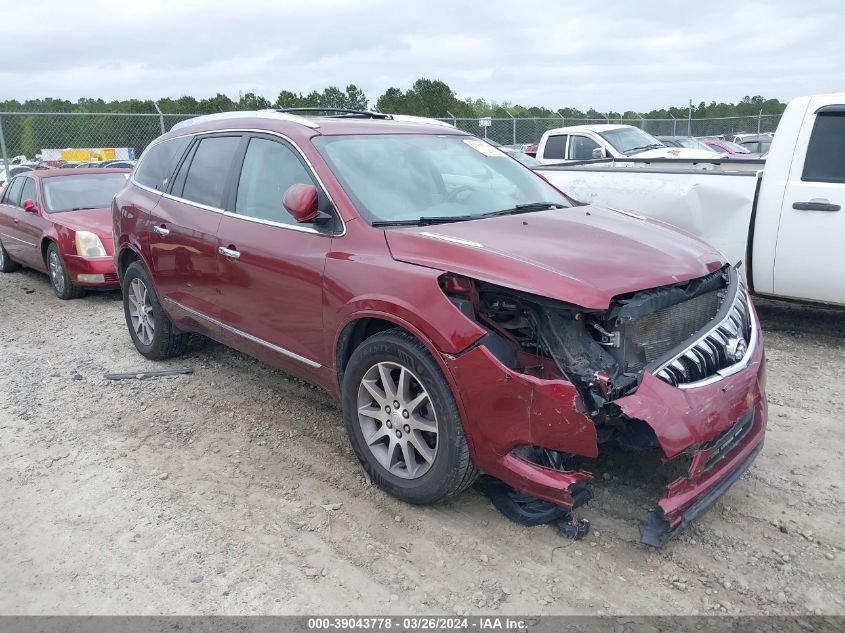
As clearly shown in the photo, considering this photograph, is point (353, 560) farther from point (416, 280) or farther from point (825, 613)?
point (825, 613)

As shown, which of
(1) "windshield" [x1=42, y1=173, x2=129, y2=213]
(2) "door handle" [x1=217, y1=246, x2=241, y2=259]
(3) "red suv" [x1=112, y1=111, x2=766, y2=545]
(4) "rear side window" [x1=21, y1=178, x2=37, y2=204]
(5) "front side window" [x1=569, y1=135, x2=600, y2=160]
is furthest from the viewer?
(5) "front side window" [x1=569, y1=135, x2=600, y2=160]

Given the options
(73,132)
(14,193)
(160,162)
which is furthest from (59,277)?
(73,132)

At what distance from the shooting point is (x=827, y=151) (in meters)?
5.54

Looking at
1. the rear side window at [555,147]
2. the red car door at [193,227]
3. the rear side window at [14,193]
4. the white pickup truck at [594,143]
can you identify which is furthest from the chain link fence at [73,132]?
the red car door at [193,227]

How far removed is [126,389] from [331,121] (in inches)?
102

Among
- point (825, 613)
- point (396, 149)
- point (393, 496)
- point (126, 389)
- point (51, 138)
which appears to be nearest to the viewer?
point (825, 613)

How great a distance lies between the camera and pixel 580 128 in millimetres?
12133

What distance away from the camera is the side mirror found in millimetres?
3586

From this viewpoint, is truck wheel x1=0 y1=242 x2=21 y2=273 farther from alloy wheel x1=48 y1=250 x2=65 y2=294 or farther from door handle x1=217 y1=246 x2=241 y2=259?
door handle x1=217 y1=246 x2=241 y2=259

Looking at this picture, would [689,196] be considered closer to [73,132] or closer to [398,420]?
[398,420]

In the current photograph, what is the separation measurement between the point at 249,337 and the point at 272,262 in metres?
0.63

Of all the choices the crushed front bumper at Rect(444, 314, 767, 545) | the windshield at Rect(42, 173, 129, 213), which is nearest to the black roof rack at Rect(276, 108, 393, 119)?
the crushed front bumper at Rect(444, 314, 767, 545)

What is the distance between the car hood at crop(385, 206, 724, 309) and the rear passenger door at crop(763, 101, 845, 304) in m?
2.29

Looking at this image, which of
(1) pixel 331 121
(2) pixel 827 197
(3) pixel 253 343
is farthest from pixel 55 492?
(2) pixel 827 197
